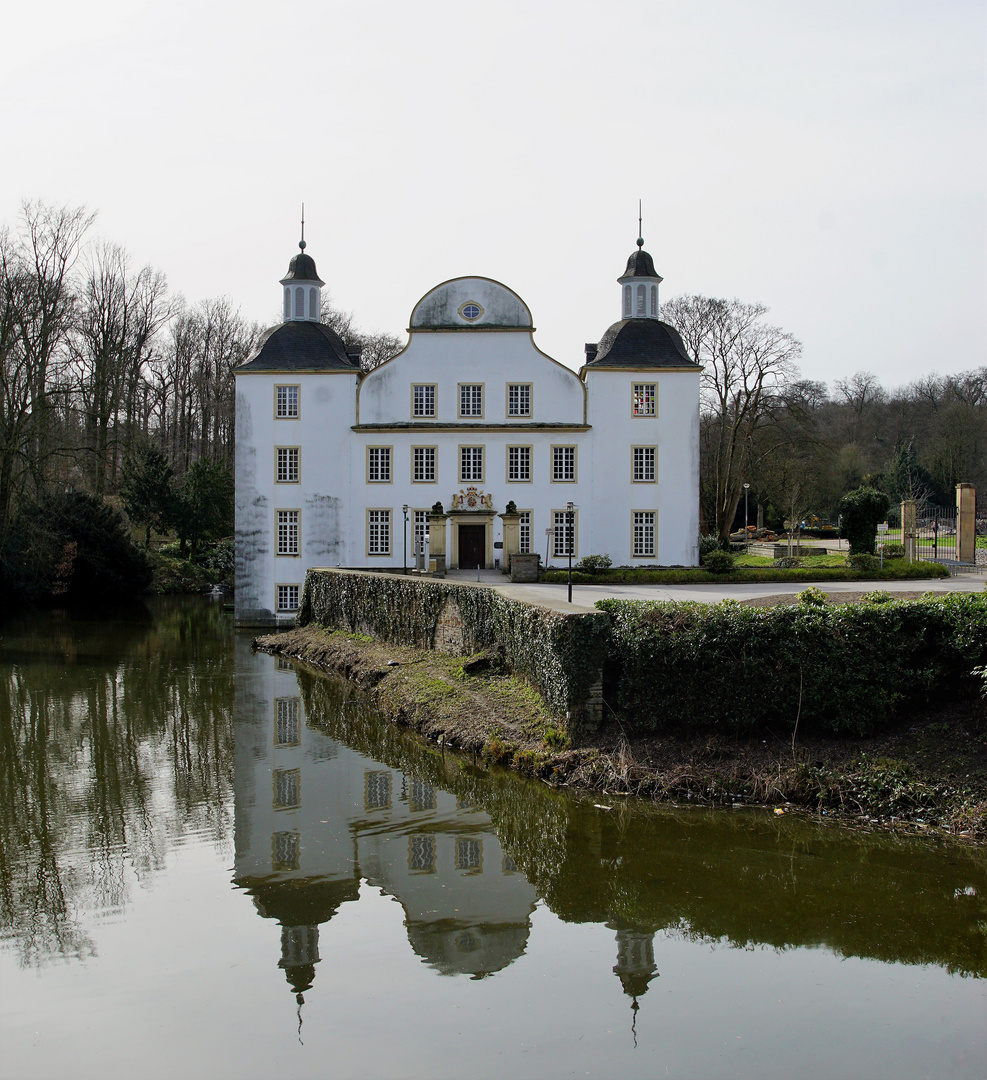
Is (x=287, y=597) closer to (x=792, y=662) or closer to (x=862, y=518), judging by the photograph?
(x=862, y=518)

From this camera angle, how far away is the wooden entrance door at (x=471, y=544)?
103 feet

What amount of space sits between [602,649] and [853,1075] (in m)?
6.29

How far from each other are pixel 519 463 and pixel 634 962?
2554 centimetres

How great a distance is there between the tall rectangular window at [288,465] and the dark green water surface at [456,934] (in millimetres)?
20092

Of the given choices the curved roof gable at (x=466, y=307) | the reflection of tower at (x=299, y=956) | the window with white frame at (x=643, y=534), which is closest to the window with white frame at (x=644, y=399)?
the window with white frame at (x=643, y=534)

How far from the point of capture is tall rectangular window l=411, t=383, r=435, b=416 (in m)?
31.8

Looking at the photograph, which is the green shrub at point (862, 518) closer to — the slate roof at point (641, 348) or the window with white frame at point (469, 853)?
the slate roof at point (641, 348)

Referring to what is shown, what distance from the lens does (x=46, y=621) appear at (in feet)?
104

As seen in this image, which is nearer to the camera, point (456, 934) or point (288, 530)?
point (456, 934)

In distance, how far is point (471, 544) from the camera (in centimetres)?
3148

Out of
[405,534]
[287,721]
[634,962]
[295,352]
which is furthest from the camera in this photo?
[295,352]

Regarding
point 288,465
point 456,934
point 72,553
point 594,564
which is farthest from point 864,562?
point 72,553

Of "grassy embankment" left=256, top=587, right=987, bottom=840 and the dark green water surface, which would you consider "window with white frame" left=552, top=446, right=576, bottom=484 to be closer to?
"grassy embankment" left=256, top=587, right=987, bottom=840

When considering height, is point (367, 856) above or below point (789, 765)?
below
